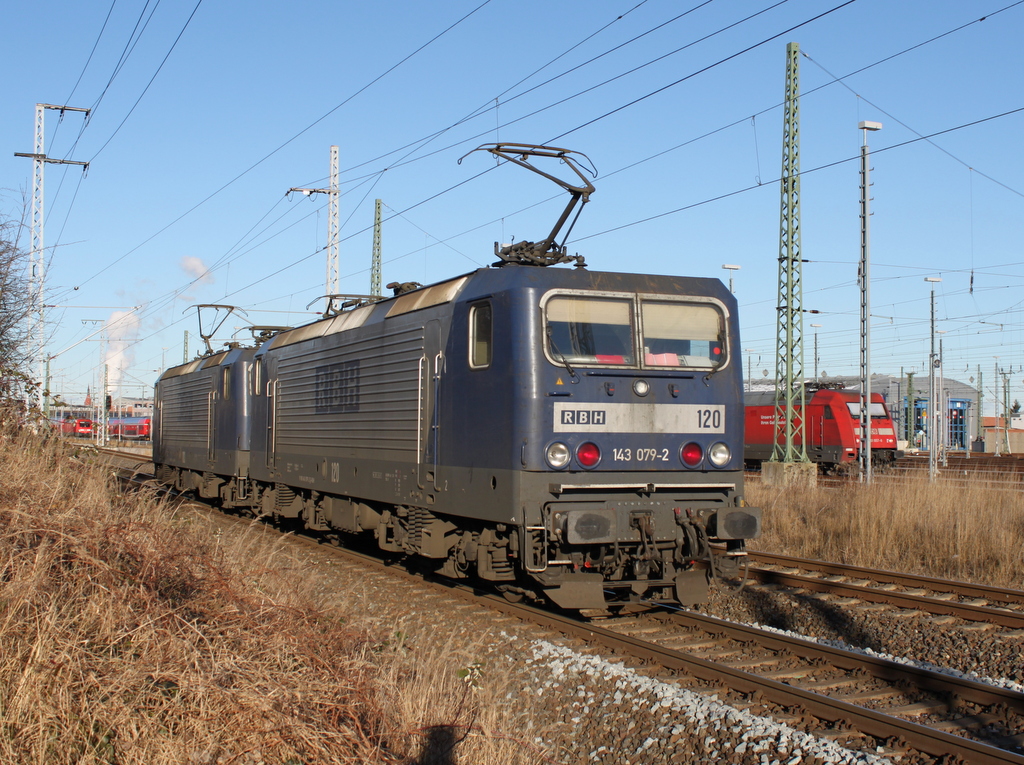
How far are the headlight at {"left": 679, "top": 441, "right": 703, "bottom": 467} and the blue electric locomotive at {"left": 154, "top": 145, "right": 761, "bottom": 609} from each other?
2cm

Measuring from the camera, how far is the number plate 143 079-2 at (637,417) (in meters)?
8.04

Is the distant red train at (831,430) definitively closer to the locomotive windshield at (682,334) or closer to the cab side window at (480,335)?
the locomotive windshield at (682,334)

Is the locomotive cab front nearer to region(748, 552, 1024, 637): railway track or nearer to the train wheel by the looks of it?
the train wheel

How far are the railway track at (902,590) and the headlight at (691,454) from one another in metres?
2.40

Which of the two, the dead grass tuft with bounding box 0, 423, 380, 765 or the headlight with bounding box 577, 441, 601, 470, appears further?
the headlight with bounding box 577, 441, 601, 470

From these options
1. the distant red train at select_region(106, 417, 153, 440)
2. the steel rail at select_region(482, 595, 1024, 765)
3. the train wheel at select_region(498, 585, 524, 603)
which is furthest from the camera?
the distant red train at select_region(106, 417, 153, 440)

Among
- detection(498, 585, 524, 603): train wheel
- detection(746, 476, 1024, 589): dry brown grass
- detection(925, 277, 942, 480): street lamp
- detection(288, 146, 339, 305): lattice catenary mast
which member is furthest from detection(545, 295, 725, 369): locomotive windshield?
detection(288, 146, 339, 305): lattice catenary mast

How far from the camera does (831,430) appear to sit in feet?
105

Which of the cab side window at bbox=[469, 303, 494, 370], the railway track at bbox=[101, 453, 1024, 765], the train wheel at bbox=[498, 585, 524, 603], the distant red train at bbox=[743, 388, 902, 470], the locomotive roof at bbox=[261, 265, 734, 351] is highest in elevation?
the locomotive roof at bbox=[261, 265, 734, 351]

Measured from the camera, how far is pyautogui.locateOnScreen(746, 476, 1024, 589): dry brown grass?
11.2 meters

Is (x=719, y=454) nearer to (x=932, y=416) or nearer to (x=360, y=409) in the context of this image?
(x=360, y=409)

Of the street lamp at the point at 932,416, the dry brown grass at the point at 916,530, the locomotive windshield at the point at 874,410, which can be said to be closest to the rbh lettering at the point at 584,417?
the dry brown grass at the point at 916,530

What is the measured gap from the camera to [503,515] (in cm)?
800

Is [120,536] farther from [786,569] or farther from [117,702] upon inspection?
[786,569]
